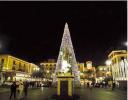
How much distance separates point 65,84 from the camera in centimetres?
2167

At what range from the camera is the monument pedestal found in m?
21.6

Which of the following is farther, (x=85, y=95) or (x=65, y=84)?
(x=85, y=95)

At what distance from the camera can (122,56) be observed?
90688 millimetres

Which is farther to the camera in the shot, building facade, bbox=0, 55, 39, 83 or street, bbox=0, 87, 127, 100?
building facade, bbox=0, 55, 39, 83

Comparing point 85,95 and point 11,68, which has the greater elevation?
point 11,68

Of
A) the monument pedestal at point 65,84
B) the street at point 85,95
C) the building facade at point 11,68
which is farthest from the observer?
the building facade at point 11,68

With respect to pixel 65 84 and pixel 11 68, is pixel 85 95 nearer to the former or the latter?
pixel 65 84

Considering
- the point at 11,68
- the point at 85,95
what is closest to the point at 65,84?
the point at 85,95

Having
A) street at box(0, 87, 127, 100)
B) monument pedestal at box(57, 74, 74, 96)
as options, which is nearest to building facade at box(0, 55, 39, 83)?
street at box(0, 87, 127, 100)

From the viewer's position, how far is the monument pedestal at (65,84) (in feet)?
70.7

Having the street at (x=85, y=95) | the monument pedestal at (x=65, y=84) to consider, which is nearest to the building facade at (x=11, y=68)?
the street at (x=85, y=95)

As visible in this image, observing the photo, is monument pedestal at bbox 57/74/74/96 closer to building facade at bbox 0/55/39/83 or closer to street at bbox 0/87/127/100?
street at bbox 0/87/127/100

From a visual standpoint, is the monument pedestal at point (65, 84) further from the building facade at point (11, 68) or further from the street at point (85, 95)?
the building facade at point (11, 68)

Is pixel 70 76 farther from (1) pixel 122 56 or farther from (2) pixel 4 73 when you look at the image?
(1) pixel 122 56
